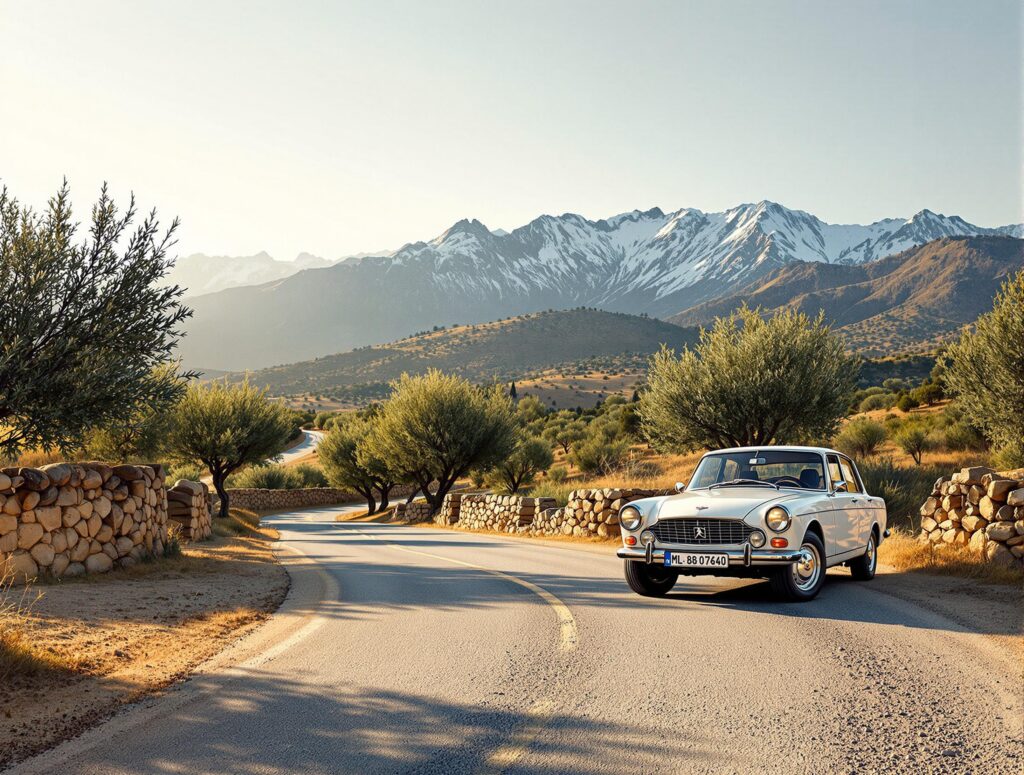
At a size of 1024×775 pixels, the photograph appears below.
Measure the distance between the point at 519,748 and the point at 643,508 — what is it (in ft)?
18.5

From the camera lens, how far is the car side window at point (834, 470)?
10.4 m

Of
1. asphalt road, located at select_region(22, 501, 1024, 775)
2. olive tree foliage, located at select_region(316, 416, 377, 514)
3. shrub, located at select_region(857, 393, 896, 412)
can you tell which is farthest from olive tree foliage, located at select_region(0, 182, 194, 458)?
shrub, located at select_region(857, 393, 896, 412)

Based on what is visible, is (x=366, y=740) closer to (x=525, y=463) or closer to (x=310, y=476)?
(x=525, y=463)

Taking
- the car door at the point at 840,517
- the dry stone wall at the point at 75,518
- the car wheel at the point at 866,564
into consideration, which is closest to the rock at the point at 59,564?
the dry stone wall at the point at 75,518

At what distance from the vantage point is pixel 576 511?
22609 mm

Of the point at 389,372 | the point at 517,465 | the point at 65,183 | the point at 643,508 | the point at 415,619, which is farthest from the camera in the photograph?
the point at 389,372

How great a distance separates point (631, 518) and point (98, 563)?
8.23m

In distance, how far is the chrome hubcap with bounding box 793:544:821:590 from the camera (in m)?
9.30

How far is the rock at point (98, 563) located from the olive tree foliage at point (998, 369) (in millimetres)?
21903

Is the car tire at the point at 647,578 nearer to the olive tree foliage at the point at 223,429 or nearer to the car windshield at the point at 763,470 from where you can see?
the car windshield at the point at 763,470

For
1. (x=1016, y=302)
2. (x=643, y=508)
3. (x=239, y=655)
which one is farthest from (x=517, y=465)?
(x=239, y=655)

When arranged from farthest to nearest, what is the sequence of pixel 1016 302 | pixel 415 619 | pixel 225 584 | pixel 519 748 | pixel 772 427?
pixel 772 427, pixel 1016 302, pixel 225 584, pixel 415 619, pixel 519 748

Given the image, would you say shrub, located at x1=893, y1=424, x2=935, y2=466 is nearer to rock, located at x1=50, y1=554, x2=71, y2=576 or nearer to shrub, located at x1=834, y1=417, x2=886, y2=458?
shrub, located at x1=834, y1=417, x2=886, y2=458

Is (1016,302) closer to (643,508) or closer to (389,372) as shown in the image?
(643,508)
